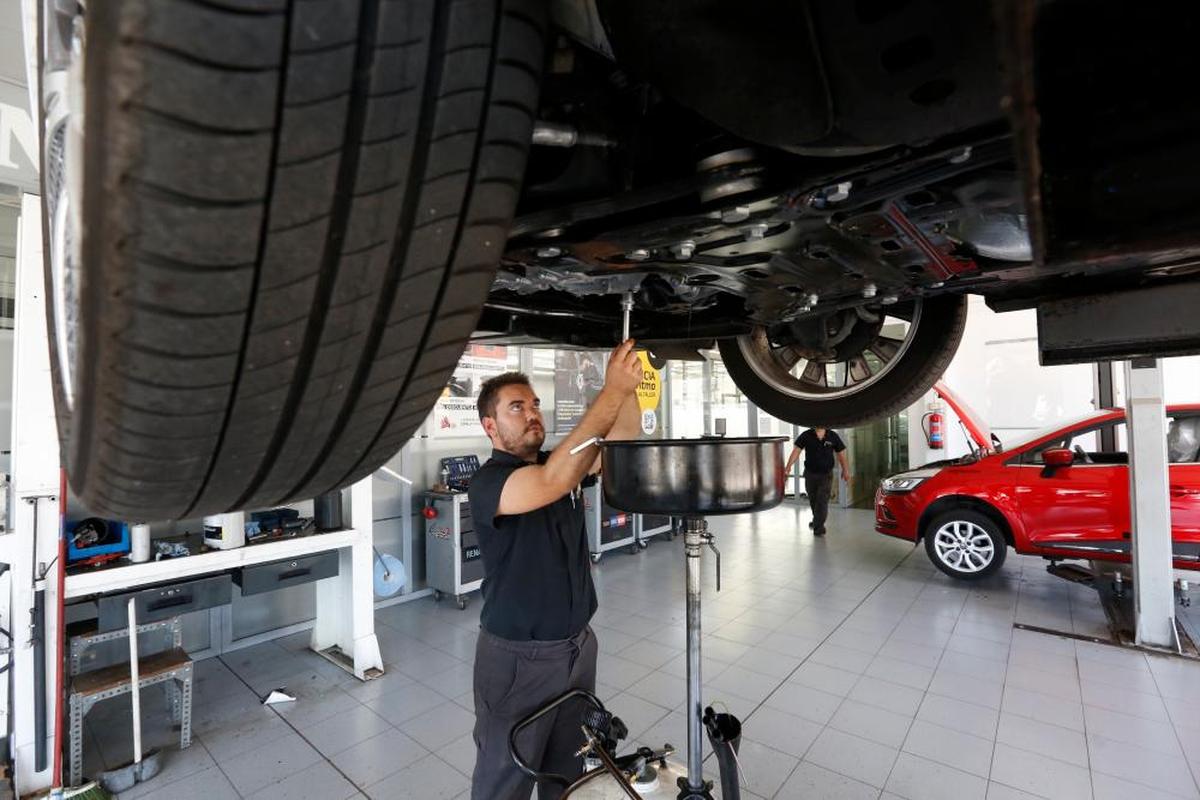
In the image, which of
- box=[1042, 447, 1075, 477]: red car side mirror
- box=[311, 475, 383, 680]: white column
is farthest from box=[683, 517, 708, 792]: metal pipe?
box=[1042, 447, 1075, 477]: red car side mirror

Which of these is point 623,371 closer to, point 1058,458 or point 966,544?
point 1058,458

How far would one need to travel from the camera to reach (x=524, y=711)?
1.42 metres

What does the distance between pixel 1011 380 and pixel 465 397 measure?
5553 mm

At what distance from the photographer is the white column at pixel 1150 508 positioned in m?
2.77

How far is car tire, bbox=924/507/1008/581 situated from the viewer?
378 cm

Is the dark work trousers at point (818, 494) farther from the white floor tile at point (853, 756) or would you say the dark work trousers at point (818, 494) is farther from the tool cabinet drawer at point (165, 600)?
the tool cabinet drawer at point (165, 600)

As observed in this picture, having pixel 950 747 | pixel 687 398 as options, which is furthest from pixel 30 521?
pixel 687 398

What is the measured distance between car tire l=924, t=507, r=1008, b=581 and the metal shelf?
3.75 meters

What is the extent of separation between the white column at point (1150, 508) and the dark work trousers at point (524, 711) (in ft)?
9.98

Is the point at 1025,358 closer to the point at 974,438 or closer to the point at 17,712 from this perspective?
the point at 974,438

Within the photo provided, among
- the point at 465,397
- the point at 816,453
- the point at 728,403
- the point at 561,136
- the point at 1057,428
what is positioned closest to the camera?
the point at 561,136

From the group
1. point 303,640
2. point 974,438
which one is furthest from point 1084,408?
point 303,640

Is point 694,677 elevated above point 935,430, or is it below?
below

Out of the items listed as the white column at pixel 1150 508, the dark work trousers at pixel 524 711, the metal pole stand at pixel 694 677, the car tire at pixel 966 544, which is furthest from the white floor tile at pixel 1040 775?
the car tire at pixel 966 544
